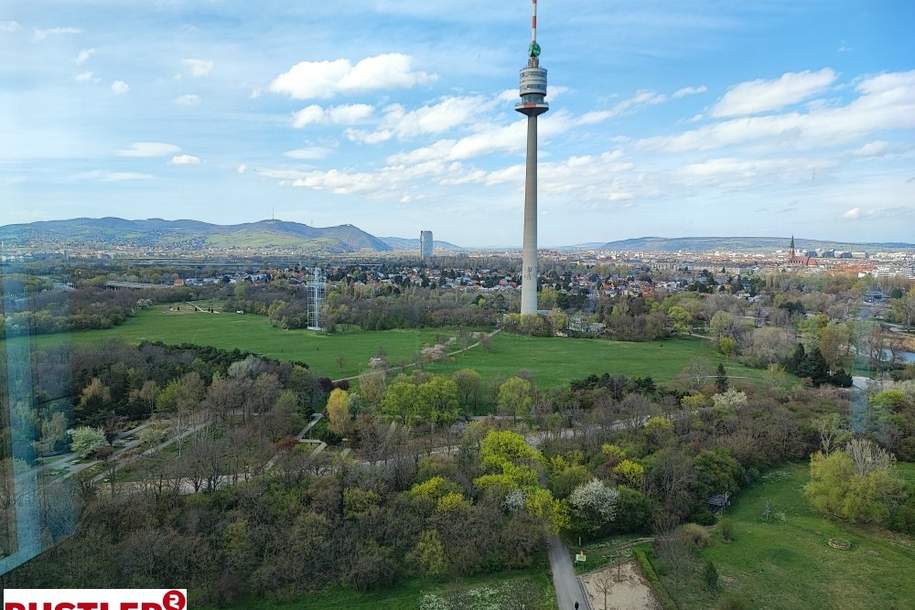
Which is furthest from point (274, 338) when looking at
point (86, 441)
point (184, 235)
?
point (184, 235)

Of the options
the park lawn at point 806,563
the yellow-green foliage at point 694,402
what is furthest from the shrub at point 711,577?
the yellow-green foliage at point 694,402

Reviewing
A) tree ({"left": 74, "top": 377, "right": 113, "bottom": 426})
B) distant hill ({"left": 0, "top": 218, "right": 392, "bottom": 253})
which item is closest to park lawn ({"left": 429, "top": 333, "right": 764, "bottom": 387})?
tree ({"left": 74, "top": 377, "right": 113, "bottom": 426})

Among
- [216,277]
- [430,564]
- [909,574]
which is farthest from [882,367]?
[216,277]

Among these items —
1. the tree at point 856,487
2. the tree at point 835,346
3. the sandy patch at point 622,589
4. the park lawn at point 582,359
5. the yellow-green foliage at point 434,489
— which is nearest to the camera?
the sandy patch at point 622,589

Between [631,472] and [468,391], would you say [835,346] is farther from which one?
[631,472]

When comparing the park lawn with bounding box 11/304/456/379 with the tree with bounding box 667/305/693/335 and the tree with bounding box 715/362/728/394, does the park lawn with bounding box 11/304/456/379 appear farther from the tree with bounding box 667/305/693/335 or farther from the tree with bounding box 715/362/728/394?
the tree with bounding box 667/305/693/335

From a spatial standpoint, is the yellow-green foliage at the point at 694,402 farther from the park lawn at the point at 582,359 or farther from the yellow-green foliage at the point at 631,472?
the yellow-green foliage at the point at 631,472
